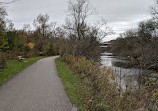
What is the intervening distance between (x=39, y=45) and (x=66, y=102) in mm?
35278

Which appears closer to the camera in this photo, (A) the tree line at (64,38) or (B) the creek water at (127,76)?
(B) the creek water at (127,76)

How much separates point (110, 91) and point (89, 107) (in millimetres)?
1663

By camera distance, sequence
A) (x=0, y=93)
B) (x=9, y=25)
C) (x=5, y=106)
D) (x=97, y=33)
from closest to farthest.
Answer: (x=5, y=106), (x=0, y=93), (x=97, y=33), (x=9, y=25)

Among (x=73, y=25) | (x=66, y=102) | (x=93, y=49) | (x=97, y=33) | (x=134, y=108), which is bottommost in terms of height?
(x=134, y=108)

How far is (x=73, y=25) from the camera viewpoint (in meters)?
22.0

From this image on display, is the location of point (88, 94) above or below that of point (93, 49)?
below

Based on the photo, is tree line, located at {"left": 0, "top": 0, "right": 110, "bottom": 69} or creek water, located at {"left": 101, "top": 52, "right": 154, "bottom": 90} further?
tree line, located at {"left": 0, "top": 0, "right": 110, "bottom": 69}

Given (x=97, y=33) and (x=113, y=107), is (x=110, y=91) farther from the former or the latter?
(x=97, y=33)

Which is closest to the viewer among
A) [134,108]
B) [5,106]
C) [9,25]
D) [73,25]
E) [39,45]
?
[5,106]

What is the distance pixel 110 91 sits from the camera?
16.9 ft

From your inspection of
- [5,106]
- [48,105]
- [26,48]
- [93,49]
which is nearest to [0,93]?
[5,106]

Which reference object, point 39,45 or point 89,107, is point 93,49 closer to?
point 89,107

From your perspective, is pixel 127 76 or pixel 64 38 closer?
pixel 127 76

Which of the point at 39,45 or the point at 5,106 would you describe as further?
the point at 39,45
